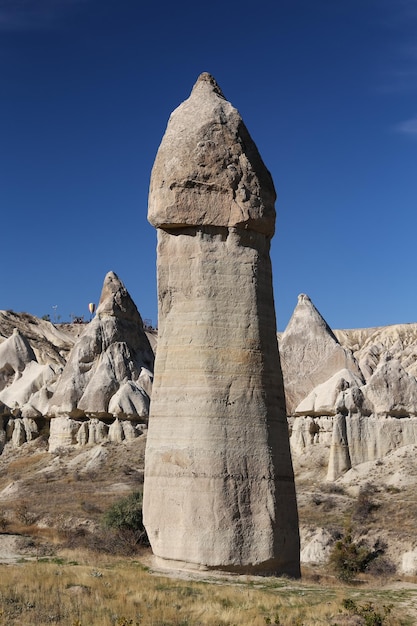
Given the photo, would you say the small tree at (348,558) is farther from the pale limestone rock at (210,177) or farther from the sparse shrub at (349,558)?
the pale limestone rock at (210,177)

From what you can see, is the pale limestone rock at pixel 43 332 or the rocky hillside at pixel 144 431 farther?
the pale limestone rock at pixel 43 332

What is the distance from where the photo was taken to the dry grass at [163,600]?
26.2 feet

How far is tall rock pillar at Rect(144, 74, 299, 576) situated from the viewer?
10047 mm

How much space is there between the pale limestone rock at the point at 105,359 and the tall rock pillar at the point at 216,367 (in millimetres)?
18242

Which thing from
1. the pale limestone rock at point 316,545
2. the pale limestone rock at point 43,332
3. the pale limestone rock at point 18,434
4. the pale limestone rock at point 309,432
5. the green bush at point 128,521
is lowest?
the pale limestone rock at point 316,545

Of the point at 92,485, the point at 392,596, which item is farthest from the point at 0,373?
the point at 392,596

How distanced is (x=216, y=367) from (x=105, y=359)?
22.0m

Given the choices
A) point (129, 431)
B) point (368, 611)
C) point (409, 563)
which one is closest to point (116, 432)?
point (129, 431)

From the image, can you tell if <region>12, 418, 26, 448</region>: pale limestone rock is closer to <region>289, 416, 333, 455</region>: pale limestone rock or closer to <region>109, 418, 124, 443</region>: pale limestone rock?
<region>109, 418, 124, 443</region>: pale limestone rock

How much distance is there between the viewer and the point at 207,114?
11188 mm

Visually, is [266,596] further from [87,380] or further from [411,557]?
[87,380]

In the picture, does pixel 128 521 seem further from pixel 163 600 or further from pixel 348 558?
pixel 163 600

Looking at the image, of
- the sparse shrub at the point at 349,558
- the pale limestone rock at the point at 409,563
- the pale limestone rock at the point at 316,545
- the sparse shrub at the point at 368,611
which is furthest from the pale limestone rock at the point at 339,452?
the sparse shrub at the point at 368,611

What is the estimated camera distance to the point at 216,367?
33.8ft
